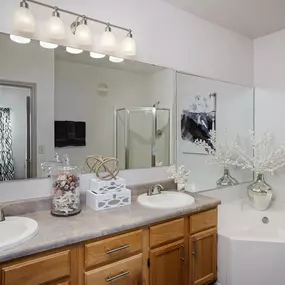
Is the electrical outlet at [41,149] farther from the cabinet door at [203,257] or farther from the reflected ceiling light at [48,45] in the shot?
the cabinet door at [203,257]

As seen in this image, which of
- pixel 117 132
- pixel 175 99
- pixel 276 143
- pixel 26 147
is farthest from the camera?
pixel 276 143

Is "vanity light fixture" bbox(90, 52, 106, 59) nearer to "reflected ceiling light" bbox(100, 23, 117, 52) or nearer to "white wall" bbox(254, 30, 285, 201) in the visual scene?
"reflected ceiling light" bbox(100, 23, 117, 52)

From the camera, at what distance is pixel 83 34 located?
172cm

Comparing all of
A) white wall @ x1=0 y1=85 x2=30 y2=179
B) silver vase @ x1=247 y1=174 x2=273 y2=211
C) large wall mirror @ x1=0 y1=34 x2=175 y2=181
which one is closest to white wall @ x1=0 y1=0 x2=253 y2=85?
large wall mirror @ x1=0 y1=34 x2=175 y2=181

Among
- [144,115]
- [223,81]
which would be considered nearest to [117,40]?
[144,115]

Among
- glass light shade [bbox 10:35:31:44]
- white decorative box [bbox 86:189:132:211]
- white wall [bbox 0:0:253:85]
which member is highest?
white wall [bbox 0:0:253:85]

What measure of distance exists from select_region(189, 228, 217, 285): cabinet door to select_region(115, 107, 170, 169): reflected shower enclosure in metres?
0.68

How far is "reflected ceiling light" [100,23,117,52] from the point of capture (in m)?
1.83

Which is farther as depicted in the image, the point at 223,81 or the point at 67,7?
the point at 223,81

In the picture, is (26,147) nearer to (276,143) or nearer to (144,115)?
(144,115)

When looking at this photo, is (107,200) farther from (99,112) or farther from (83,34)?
(83,34)

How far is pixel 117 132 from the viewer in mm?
2055

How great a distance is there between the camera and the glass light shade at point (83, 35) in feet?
5.63

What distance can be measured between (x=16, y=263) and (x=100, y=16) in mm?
1626
